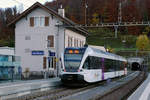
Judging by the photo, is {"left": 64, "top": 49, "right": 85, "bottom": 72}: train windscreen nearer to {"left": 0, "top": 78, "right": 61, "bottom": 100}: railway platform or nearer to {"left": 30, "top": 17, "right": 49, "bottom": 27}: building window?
{"left": 0, "top": 78, "right": 61, "bottom": 100}: railway platform

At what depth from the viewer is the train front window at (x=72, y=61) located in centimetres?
2172

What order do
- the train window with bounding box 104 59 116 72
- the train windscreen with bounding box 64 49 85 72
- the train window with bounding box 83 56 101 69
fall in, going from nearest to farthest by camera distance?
the train windscreen with bounding box 64 49 85 72
the train window with bounding box 83 56 101 69
the train window with bounding box 104 59 116 72

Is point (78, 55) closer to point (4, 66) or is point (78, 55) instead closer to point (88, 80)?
point (88, 80)

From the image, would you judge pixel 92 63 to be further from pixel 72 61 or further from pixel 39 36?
pixel 39 36

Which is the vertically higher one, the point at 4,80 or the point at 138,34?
the point at 138,34

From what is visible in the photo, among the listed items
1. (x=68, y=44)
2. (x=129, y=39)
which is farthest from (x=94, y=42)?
(x=68, y=44)

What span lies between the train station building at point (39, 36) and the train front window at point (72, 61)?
61.6 feet

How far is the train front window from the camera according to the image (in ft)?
71.3

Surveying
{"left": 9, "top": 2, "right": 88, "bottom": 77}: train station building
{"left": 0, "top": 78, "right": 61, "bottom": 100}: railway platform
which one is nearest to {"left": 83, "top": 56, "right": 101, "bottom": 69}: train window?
{"left": 0, "top": 78, "right": 61, "bottom": 100}: railway platform

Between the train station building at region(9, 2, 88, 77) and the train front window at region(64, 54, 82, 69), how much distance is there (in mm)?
18784

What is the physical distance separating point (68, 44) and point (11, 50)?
808 centimetres

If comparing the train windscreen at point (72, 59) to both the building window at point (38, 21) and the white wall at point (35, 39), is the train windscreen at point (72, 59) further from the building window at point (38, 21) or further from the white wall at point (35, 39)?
the building window at point (38, 21)

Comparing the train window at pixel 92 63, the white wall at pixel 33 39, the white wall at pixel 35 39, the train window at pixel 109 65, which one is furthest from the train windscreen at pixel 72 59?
the white wall at pixel 33 39

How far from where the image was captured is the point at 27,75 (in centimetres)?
4022
